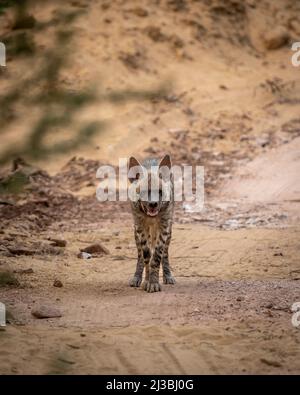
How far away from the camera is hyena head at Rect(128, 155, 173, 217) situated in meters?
8.18

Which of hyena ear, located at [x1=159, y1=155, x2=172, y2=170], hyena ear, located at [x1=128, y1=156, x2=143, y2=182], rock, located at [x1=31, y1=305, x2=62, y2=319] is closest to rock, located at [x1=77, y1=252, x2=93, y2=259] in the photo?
hyena ear, located at [x1=128, y1=156, x2=143, y2=182]

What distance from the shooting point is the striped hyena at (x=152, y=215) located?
8.21m

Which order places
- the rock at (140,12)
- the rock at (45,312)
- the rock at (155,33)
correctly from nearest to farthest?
1. the rock at (45,312)
2. the rock at (155,33)
3. the rock at (140,12)

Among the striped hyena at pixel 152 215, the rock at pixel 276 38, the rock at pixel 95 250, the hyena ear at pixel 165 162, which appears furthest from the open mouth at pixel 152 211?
the rock at pixel 276 38

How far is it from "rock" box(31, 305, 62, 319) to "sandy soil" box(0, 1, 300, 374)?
80mm

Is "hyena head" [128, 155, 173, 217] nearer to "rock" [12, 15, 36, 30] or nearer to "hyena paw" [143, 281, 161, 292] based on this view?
"hyena paw" [143, 281, 161, 292]

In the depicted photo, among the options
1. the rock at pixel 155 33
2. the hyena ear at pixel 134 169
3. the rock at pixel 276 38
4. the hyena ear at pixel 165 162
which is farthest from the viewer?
the rock at pixel 276 38

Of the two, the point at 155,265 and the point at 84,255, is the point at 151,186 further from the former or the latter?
the point at 84,255

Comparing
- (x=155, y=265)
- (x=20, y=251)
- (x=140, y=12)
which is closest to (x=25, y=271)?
(x=20, y=251)

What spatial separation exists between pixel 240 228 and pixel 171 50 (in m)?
11.7

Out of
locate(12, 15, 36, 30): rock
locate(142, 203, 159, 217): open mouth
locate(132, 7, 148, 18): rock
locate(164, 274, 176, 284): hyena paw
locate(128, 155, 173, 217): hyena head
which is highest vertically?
locate(132, 7, 148, 18): rock

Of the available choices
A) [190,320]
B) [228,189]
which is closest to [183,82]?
[228,189]

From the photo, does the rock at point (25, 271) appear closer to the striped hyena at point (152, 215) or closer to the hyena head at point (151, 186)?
the striped hyena at point (152, 215)

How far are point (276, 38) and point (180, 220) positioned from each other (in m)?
12.4
